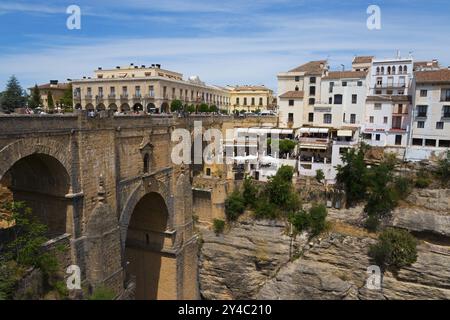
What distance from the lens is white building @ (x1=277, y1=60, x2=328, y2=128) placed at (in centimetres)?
3331

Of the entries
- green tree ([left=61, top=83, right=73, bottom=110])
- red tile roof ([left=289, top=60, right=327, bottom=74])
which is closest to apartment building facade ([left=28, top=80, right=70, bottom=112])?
green tree ([left=61, top=83, right=73, bottom=110])

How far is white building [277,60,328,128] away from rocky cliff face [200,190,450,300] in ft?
43.1

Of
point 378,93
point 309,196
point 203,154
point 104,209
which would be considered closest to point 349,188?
point 309,196

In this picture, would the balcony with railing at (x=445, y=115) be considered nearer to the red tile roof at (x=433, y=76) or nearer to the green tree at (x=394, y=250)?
the red tile roof at (x=433, y=76)

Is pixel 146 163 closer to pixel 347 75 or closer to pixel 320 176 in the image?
pixel 320 176

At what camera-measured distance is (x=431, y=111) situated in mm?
27266

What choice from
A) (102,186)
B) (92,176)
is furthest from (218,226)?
(92,176)

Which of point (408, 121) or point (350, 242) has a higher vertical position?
point (408, 121)

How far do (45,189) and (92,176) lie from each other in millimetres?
1767

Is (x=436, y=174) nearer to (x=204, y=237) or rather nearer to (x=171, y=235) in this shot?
(x=204, y=237)

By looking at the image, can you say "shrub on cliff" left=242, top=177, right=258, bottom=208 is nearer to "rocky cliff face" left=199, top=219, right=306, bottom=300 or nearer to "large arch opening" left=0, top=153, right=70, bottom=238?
"rocky cliff face" left=199, top=219, right=306, bottom=300

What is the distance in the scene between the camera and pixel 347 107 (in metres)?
31.0

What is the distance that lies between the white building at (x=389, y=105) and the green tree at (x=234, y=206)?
12510 millimetres
